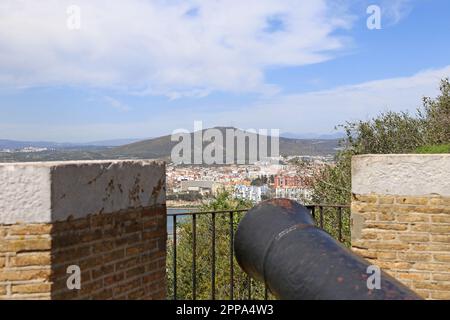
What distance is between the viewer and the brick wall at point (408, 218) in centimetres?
441

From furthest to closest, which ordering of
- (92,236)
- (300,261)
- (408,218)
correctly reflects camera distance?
(408,218)
(92,236)
(300,261)

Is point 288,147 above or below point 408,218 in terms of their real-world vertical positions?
above

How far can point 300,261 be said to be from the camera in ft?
8.98

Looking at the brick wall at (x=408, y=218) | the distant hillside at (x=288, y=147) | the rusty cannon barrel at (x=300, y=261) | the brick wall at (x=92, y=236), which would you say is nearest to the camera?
the rusty cannon barrel at (x=300, y=261)

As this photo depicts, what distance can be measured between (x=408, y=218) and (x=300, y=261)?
7.03 feet

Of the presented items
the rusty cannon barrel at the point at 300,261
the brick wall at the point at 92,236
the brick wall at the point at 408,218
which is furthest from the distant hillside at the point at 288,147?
the rusty cannon barrel at the point at 300,261

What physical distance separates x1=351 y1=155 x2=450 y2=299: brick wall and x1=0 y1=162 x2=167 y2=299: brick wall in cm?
189

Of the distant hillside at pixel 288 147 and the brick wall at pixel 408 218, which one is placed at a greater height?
the distant hillside at pixel 288 147

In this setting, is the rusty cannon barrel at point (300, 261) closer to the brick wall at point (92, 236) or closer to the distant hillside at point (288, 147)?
the brick wall at point (92, 236)

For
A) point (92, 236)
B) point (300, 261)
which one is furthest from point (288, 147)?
point (300, 261)

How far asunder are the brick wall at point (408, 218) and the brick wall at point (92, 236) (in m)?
1.89

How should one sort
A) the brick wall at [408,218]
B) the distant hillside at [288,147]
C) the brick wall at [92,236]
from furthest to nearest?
the distant hillside at [288,147] < the brick wall at [408,218] < the brick wall at [92,236]

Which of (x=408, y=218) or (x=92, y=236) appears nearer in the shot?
(x=92, y=236)

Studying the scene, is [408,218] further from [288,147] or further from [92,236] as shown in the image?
[288,147]
